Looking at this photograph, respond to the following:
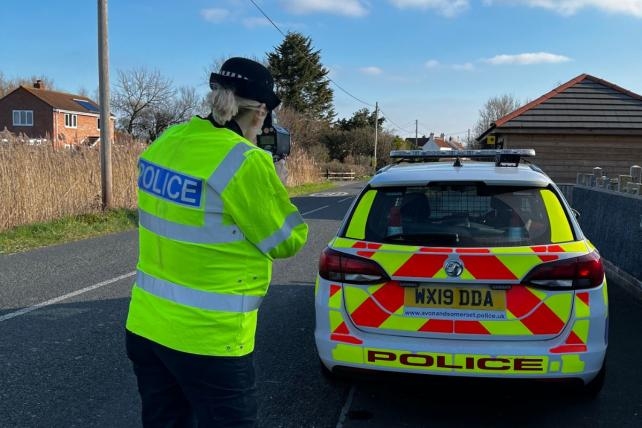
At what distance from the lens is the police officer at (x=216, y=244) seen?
195 centimetres

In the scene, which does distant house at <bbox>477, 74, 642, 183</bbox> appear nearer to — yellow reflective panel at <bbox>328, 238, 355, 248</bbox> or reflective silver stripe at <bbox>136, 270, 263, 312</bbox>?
yellow reflective panel at <bbox>328, 238, 355, 248</bbox>

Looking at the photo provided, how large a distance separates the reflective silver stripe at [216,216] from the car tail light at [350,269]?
1512 mm

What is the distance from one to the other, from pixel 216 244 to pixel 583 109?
609 inches

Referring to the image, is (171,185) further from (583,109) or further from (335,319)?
(583,109)

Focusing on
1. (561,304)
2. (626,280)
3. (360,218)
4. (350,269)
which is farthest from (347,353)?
(626,280)

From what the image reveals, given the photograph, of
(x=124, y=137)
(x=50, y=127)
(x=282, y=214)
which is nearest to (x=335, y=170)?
(x=50, y=127)

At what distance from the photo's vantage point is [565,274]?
320cm

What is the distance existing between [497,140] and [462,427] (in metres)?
13.6

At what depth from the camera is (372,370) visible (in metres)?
3.36

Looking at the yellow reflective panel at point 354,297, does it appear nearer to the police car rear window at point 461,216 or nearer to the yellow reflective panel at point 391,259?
the yellow reflective panel at point 391,259

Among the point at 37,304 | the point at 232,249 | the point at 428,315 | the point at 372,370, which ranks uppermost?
the point at 232,249

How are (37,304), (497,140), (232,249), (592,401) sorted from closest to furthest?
(232,249) < (592,401) < (37,304) < (497,140)

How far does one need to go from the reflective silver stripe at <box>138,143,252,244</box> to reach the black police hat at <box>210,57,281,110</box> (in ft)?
0.69

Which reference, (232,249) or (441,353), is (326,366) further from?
(232,249)
